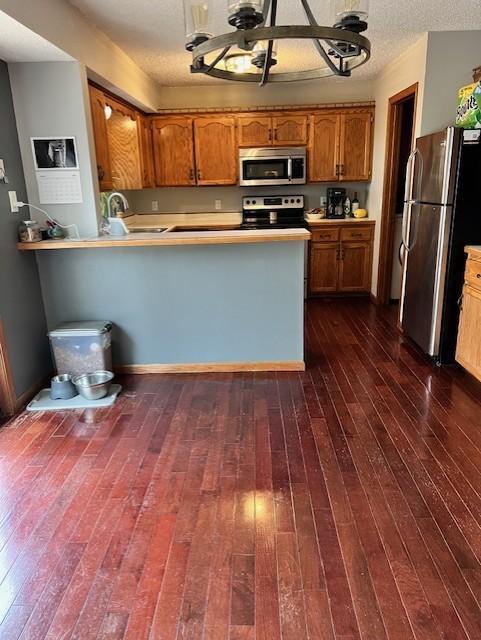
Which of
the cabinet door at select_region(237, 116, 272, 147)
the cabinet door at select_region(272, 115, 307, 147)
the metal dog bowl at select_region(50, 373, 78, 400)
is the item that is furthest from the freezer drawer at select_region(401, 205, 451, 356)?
the metal dog bowl at select_region(50, 373, 78, 400)

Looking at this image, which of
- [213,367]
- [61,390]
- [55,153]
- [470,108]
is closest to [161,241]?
[55,153]

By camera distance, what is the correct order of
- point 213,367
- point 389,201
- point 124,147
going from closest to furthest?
1. point 213,367
2. point 124,147
3. point 389,201

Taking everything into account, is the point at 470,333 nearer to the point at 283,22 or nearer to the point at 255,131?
the point at 283,22

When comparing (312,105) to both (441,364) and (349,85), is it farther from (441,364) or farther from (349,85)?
(441,364)

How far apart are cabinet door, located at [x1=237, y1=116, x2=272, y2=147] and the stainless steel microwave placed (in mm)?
A: 111

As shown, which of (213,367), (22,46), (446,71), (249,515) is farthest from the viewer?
(446,71)

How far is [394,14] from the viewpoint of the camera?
316 centimetres

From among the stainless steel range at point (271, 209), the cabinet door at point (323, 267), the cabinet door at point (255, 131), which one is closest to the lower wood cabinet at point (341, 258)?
the cabinet door at point (323, 267)

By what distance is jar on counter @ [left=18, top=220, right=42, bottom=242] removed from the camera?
306 cm

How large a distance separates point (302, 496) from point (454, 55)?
3.63m

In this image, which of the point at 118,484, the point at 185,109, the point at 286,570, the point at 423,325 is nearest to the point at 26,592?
the point at 118,484

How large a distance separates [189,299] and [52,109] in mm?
1590

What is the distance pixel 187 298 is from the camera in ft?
11.2

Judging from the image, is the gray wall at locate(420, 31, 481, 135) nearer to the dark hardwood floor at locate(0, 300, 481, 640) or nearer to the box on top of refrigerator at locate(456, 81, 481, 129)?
the box on top of refrigerator at locate(456, 81, 481, 129)
